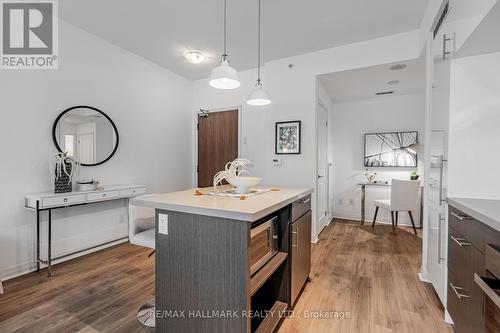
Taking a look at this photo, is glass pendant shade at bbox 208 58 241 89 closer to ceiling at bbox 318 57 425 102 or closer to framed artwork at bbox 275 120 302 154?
framed artwork at bbox 275 120 302 154

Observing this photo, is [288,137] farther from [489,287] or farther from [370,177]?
[489,287]

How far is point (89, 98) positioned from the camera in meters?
2.97

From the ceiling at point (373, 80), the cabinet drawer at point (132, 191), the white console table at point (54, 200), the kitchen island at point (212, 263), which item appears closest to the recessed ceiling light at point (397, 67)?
the ceiling at point (373, 80)

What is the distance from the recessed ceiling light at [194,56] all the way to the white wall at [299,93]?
861mm

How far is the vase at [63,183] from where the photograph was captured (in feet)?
8.23

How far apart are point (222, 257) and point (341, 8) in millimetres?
2685

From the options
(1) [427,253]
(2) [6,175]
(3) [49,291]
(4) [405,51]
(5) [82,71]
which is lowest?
(3) [49,291]

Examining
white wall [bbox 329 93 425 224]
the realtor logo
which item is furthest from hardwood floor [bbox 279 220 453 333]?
the realtor logo

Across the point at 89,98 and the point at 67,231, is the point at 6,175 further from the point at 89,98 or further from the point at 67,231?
the point at 89,98

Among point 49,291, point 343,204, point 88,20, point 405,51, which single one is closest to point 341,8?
point 405,51

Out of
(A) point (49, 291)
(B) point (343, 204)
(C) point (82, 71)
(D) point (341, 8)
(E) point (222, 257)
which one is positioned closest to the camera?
(E) point (222, 257)

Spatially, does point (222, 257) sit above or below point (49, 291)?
above

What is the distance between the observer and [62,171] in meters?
2.54

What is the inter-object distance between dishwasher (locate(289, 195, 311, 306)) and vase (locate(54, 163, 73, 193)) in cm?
246
